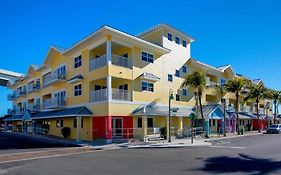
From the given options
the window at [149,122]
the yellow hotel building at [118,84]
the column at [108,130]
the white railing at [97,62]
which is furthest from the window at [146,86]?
the column at [108,130]

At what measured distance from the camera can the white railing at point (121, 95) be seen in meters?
28.6

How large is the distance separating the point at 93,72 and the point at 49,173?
1869cm

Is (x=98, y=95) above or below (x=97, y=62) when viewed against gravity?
below

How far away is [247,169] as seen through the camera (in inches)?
492

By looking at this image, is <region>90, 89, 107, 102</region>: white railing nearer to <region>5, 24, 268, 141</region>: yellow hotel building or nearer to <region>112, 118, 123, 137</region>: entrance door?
<region>5, 24, 268, 141</region>: yellow hotel building

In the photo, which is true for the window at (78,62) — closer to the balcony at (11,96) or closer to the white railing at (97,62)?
the white railing at (97,62)

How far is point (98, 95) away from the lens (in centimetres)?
2941

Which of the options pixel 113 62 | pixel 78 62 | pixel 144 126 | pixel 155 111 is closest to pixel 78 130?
pixel 144 126

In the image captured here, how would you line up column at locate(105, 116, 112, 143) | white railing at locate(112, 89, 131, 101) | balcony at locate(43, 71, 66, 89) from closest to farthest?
column at locate(105, 116, 112, 143), white railing at locate(112, 89, 131, 101), balcony at locate(43, 71, 66, 89)

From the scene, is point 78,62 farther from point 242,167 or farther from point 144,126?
point 242,167

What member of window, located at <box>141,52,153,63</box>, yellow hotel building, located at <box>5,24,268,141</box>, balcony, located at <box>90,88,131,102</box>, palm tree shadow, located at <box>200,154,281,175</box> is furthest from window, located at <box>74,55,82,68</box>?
palm tree shadow, located at <box>200,154,281,175</box>

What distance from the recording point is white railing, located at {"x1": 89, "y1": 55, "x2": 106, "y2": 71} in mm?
29038

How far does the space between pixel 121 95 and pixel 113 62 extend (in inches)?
138

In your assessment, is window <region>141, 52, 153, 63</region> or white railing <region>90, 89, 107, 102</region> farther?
window <region>141, 52, 153, 63</region>
